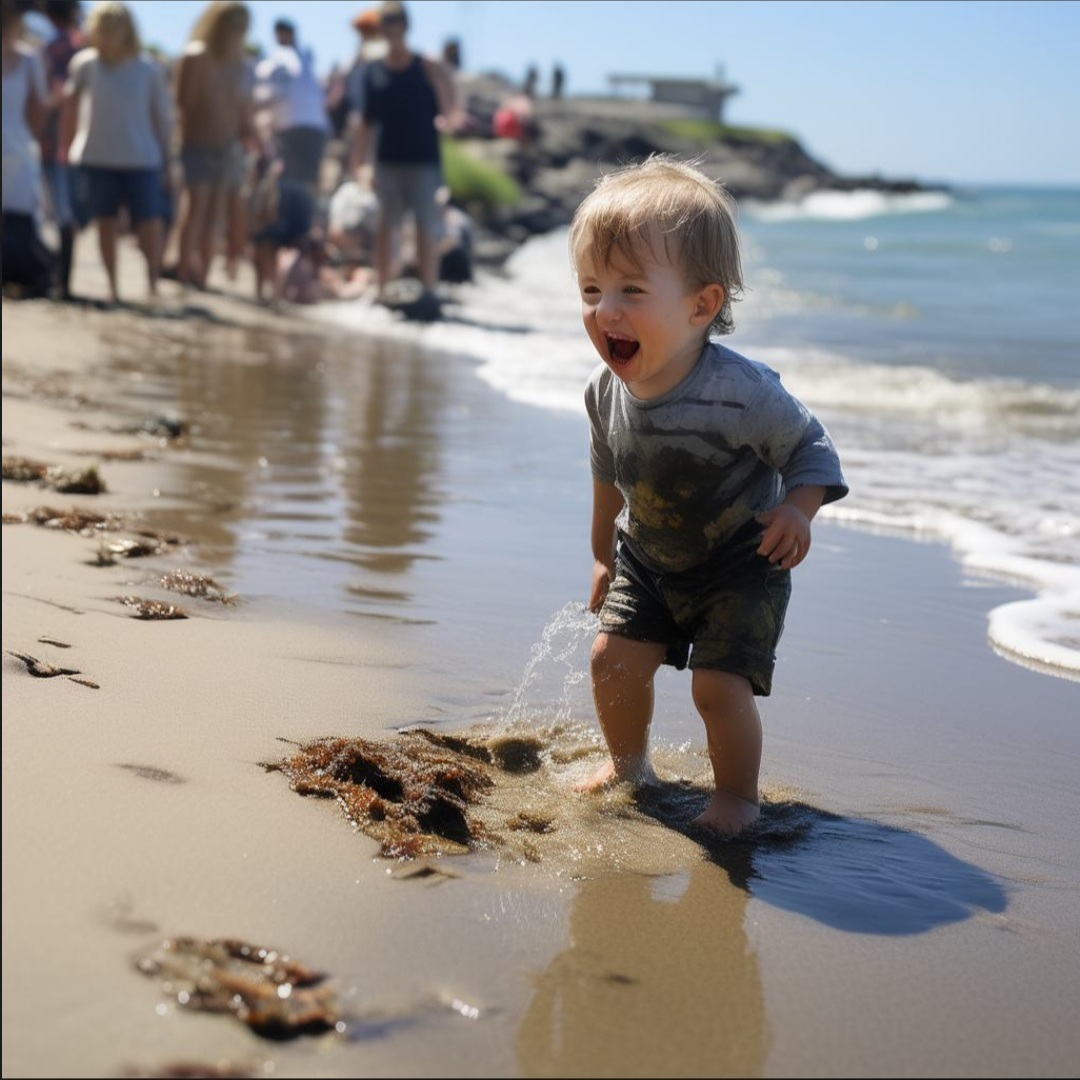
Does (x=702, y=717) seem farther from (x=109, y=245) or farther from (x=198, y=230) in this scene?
(x=198, y=230)

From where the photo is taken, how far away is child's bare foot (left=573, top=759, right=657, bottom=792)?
3258mm

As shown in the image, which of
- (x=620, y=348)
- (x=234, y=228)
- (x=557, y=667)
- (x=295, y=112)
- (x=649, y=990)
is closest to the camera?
(x=649, y=990)

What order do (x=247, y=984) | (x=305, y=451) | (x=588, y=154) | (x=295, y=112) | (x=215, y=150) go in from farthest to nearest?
(x=588, y=154)
(x=295, y=112)
(x=215, y=150)
(x=305, y=451)
(x=247, y=984)

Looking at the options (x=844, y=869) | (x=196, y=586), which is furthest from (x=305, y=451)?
(x=844, y=869)

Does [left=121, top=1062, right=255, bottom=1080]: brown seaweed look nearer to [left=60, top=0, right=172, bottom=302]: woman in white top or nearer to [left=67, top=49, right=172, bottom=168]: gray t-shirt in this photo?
[left=60, top=0, right=172, bottom=302]: woman in white top

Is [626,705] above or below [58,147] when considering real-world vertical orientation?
below

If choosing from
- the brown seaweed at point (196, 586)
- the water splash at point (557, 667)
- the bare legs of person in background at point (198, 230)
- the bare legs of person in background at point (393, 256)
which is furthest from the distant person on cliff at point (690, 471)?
the bare legs of person in background at point (393, 256)

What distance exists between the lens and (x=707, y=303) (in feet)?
11.0

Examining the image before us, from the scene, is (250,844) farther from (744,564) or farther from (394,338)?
(394,338)

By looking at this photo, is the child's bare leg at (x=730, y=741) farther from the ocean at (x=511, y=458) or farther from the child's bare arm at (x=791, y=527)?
the ocean at (x=511, y=458)

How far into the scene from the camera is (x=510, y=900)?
Answer: 254 centimetres

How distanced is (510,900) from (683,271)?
4.58 ft

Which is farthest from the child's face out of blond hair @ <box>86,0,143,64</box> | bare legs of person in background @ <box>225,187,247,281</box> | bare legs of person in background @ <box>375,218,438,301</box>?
bare legs of person in background @ <box>225,187,247,281</box>

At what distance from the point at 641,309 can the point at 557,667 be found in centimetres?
112
